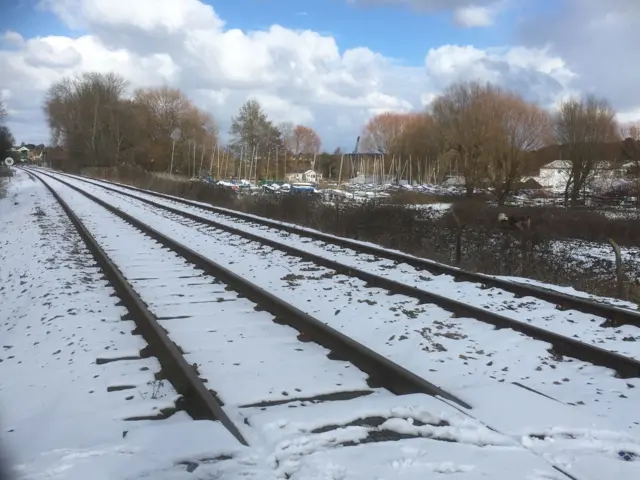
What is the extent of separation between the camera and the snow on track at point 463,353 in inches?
189

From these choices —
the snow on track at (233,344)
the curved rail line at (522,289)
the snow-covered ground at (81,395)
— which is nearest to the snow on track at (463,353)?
the snow on track at (233,344)

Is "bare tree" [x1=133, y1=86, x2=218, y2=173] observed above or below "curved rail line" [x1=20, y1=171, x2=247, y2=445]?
above

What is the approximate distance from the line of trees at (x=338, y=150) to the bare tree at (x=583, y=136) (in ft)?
0.26

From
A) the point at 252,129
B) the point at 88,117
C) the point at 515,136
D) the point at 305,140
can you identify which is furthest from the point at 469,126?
the point at 305,140

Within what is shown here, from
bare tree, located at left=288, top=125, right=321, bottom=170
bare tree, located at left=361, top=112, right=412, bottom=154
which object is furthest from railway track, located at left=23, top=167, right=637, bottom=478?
bare tree, located at left=288, top=125, right=321, bottom=170

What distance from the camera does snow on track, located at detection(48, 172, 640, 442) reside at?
15.7 ft

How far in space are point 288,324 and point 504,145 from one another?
4427cm

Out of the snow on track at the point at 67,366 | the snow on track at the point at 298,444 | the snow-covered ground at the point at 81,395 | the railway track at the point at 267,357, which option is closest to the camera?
the snow on track at the point at 298,444

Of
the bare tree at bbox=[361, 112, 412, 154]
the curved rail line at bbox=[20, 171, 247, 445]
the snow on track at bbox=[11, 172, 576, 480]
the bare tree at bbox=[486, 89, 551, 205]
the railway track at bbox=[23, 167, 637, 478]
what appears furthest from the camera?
the bare tree at bbox=[361, 112, 412, 154]

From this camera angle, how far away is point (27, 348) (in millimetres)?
6496

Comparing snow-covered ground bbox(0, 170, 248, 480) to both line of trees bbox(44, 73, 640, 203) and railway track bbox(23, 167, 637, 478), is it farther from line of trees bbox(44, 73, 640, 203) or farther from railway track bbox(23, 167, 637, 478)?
line of trees bbox(44, 73, 640, 203)

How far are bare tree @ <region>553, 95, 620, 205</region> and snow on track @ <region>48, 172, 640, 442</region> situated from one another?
42.1 m

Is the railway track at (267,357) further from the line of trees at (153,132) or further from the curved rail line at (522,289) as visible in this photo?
the line of trees at (153,132)

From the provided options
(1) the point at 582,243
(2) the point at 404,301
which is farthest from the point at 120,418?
(1) the point at 582,243
